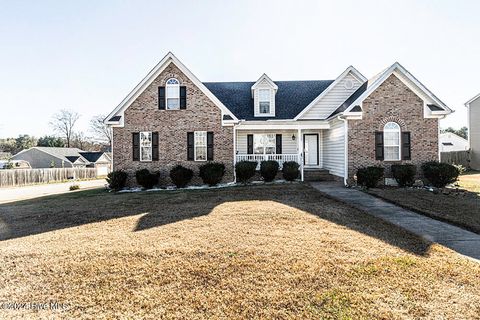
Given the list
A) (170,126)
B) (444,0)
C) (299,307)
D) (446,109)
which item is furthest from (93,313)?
(446,109)

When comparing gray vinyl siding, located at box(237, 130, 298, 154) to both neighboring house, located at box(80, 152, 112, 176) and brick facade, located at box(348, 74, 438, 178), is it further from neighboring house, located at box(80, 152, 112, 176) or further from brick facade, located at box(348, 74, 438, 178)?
neighboring house, located at box(80, 152, 112, 176)

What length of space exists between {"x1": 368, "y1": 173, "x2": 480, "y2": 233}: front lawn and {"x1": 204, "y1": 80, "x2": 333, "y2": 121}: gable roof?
8448 millimetres

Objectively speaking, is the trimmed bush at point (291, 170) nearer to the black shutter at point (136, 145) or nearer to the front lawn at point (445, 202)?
the front lawn at point (445, 202)

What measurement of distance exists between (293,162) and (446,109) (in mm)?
8040

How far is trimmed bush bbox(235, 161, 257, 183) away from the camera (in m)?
16.9

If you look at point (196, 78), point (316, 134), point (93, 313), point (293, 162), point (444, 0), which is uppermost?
point (444, 0)

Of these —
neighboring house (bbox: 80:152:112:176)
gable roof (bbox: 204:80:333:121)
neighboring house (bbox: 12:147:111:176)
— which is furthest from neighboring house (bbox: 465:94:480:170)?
neighboring house (bbox: 80:152:112:176)

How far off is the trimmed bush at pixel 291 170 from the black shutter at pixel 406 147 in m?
5.43

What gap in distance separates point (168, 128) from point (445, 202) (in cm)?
1362

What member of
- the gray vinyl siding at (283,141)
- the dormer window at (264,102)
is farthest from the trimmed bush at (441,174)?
the dormer window at (264,102)

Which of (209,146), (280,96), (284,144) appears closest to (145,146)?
(209,146)

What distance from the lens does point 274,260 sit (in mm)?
5309

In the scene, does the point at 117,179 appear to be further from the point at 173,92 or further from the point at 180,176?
the point at 173,92

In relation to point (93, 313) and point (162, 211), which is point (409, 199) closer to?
point (162, 211)
